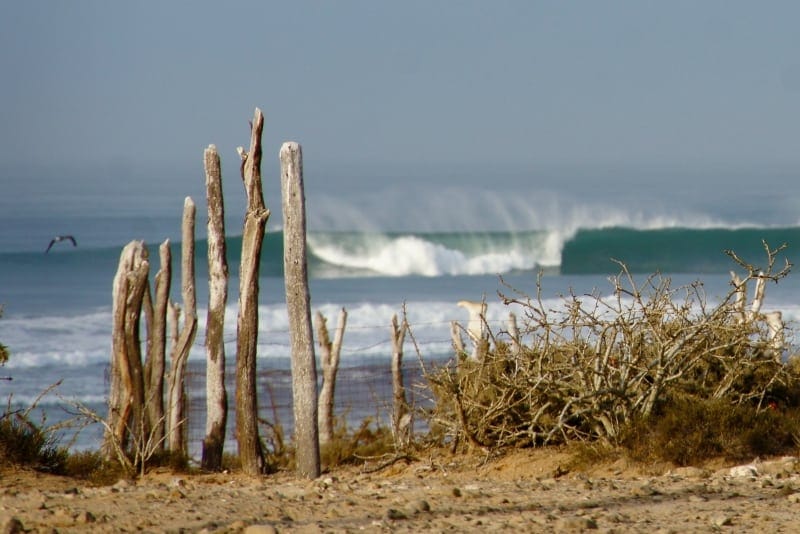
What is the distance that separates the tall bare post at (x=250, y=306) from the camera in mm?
10570

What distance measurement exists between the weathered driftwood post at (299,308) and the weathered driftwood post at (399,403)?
143 centimetres

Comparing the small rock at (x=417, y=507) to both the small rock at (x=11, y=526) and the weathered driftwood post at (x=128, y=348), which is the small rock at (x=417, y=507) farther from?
the weathered driftwood post at (x=128, y=348)

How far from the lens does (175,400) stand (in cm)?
1236

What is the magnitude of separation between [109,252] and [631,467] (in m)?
36.1

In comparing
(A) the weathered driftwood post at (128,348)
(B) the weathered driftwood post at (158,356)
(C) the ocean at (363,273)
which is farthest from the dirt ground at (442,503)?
(C) the ocean at (363,273)

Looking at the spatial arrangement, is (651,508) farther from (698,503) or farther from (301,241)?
(301,241)

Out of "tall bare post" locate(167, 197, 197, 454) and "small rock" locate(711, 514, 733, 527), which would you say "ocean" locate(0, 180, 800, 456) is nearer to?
"tall bare post" locate(167, 197, 197, 454)

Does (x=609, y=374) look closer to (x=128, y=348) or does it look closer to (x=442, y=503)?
(x=442, y=503)

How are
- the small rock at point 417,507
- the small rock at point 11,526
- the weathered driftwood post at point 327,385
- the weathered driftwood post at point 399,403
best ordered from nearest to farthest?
the small rock at point 11,526
the small rock at point 417,507
the weathered driftwood post at point 399,403
the weathered driftwood post at point 327,385

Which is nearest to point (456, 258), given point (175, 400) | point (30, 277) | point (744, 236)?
point (744, 236)

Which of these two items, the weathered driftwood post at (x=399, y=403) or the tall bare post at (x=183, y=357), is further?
the tall bare post at (x=183, y=357)


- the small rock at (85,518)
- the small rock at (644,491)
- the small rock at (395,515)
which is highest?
the small rock at (85,518)

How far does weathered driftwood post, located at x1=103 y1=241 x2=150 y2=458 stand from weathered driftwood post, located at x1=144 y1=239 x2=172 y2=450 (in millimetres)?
258

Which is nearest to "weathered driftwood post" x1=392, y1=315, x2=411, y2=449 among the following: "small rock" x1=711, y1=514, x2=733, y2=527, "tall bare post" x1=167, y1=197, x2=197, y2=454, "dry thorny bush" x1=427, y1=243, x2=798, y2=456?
"dry thorny bush" x1=427, y1=243, x2=798, y2=456
